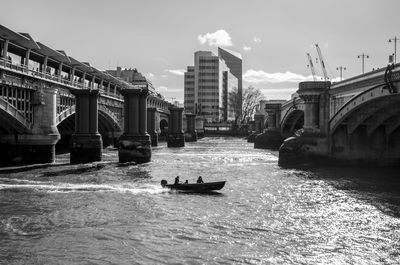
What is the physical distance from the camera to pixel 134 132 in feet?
A: 176

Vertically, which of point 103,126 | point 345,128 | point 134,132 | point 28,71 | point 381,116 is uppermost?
point 28,71

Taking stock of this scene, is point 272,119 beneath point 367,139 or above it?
above

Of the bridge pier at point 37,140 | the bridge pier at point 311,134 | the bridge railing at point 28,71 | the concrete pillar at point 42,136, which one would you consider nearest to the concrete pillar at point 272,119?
the bridge pier at point 311,134

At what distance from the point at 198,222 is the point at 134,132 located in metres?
33.2

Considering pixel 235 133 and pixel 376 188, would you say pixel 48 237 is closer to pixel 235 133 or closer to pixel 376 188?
pixel 376 188

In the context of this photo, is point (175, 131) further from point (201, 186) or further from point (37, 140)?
point (201, 186)

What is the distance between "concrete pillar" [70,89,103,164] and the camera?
173ft

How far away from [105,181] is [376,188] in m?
21.5

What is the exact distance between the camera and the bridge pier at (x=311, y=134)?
4919 cm

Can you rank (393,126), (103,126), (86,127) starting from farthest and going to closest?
(103,126) → (86,127) → (393,126)

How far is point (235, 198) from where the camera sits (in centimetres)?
2845

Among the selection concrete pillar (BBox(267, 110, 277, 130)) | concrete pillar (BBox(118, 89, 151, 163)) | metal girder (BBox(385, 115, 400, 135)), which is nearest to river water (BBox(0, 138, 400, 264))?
metal girder (BBox(385, 115, 400, 135))

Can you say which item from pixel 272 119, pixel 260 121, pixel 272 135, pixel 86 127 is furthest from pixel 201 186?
pixel 260 121

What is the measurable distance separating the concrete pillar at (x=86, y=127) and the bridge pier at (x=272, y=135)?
47.4 meters
